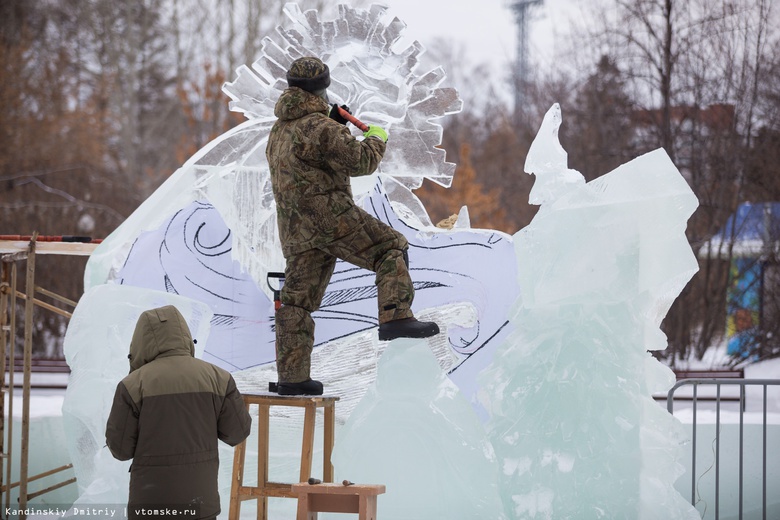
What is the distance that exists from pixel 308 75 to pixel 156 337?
150cm

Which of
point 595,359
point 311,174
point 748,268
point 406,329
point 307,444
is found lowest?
point 307,444

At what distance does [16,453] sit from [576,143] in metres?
7.49

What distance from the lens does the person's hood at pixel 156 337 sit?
322cm

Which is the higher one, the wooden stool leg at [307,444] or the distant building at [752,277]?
the distant building at [752,277]

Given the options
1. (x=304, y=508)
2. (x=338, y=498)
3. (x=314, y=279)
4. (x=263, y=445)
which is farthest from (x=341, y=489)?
(x=314, y=279)

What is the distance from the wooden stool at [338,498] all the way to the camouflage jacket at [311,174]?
3.72 feet

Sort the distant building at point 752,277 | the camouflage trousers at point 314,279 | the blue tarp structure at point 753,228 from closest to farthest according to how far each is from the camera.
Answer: the camouflage trousers at point 314,279, the distant building at point 752,277, the blue tarp structure at point 753,228

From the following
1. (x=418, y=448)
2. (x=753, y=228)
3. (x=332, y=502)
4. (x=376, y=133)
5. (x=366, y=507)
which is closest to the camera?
(x=366, y=507)

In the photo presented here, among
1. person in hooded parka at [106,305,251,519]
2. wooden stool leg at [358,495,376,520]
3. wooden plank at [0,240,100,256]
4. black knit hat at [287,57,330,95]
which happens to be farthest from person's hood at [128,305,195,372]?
wooden plank at [0,240,100,256]

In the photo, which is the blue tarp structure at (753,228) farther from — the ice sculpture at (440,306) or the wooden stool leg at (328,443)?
the wooden stool leg at (328,443)

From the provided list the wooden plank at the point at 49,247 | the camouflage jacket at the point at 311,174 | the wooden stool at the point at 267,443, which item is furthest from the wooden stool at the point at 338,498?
the wooden plank at the point at 49,247

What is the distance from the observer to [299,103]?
4.16 metres

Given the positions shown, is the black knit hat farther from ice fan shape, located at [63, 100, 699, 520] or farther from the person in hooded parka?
the person in hooded parka

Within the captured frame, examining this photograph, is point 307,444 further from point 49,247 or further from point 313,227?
point 49,247
